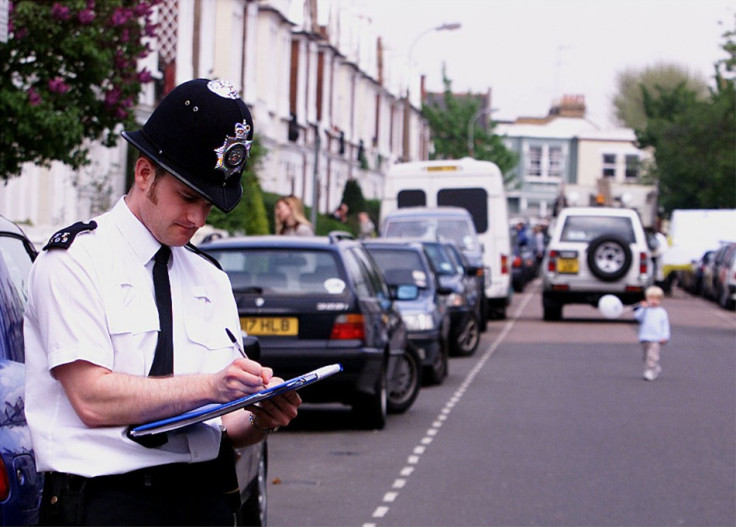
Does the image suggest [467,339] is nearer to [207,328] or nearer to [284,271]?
[284,271]

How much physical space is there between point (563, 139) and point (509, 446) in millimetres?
113456

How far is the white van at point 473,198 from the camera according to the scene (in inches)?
1219

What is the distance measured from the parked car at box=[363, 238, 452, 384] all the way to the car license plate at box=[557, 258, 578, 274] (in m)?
12.3

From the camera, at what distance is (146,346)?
3.57 metres

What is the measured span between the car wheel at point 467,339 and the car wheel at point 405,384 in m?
7.18

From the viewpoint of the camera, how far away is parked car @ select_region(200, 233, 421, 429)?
12328 mm

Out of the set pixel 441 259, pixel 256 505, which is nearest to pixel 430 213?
pixel 441 259

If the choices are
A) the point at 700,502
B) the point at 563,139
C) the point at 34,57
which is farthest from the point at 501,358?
the point at 563,139

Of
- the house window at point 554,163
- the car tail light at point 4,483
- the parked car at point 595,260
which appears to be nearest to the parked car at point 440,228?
the parked car at point 595,260

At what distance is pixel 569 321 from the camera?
32.4 m

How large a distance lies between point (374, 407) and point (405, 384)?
169 cm

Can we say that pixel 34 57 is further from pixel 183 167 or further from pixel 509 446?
pixel 183 167

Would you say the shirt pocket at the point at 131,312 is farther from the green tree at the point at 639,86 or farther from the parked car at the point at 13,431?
the green tree at the point at 639,86

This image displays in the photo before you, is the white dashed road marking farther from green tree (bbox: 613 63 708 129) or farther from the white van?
green tree (bbox: 613 63 708 129)
